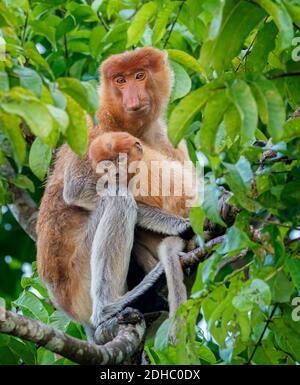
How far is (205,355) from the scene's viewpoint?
4656mm

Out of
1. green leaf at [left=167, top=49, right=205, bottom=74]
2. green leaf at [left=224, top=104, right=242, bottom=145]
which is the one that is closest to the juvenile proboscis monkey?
green leaf at [left=167, top=49, right=205, bottom=74]

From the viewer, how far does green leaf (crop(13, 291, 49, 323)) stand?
4941 millimetres

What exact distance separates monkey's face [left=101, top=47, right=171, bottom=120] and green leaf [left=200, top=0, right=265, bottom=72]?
2848 millimetres

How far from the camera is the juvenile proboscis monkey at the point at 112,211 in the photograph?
5078mm

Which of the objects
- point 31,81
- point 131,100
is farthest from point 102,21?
point 31,81

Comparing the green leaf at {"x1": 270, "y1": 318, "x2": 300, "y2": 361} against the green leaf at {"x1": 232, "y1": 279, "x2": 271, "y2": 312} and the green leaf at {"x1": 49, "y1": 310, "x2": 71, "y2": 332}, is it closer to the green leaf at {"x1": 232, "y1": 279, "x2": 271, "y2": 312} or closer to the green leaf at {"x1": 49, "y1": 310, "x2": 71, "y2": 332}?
the green leaf at {"x1": 232, "y1": 279, "x2": 271, "y2": 312}

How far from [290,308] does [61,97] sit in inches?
56.2

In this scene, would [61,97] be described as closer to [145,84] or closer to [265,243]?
[265,243]

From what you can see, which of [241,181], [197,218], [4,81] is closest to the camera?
[4,81]

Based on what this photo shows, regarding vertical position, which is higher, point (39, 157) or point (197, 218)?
point (197, 218)

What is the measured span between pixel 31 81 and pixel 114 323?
2.30m

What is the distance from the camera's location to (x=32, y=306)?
498 cm

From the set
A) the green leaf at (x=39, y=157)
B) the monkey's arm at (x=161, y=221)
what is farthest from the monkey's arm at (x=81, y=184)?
the green leaf at (x=39, y=157)

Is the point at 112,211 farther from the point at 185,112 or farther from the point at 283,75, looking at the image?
the point at 185,112
